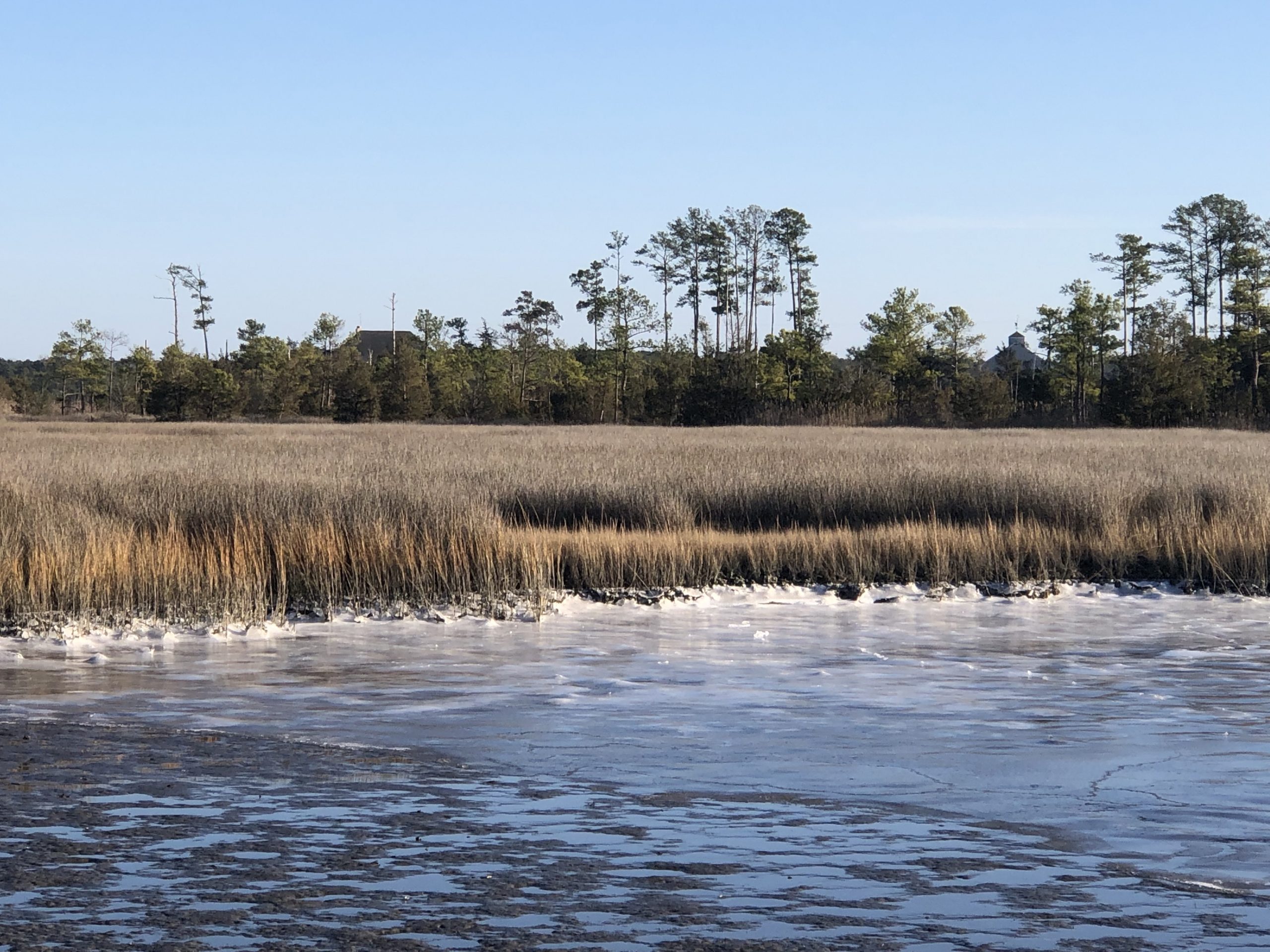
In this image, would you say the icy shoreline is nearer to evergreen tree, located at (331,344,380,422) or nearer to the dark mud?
the dark mud

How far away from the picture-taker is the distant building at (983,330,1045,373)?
8550 centimetres

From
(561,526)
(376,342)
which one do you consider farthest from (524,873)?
(376,342)

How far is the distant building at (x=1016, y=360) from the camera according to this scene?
85.5 metres

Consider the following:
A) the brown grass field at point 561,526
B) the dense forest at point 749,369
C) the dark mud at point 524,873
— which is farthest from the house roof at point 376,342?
the dark mud at point 524,873

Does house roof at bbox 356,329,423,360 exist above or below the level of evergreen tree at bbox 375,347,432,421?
above

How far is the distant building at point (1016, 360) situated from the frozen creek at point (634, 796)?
77031mm

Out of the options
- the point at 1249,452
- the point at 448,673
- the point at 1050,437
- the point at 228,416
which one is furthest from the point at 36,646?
the point at 228,416

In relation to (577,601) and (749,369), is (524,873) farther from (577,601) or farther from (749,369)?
(749,369)

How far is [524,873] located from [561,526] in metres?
14.1

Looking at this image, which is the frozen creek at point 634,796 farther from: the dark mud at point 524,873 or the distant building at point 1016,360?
the distant building at point 1016,360

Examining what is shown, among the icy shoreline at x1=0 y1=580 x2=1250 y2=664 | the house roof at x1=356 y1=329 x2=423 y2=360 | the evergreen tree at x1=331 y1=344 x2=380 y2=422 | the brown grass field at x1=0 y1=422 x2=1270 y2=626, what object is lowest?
the icy shoreline at x1=0 y1=580 x2=1250 y2=664

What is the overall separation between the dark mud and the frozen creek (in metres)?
0.02

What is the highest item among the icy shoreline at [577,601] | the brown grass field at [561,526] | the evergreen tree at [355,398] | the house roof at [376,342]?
the house roof at [376,342]

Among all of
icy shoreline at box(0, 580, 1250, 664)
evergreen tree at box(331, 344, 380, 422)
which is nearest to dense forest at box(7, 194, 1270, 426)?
evergreen tree at box(331, 344, 380, 422)
